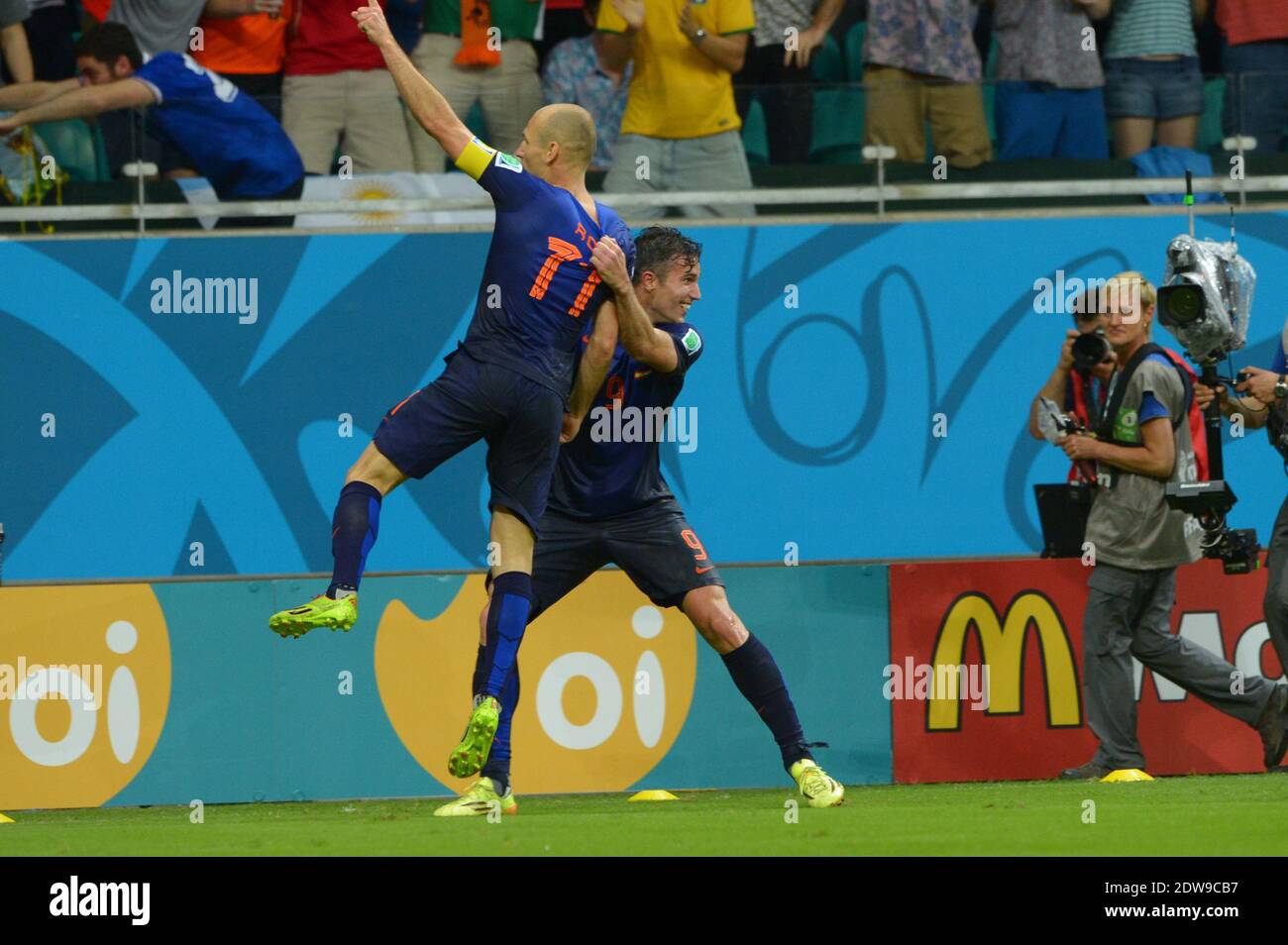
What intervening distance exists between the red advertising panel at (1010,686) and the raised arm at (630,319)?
258cm

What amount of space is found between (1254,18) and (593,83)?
4245mm

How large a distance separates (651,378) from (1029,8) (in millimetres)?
5598

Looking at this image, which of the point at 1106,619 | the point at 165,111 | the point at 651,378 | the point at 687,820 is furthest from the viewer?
the point at 165,111

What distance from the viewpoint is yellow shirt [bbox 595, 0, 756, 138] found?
11.6 metres

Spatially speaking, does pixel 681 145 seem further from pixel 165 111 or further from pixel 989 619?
pixel 989 619

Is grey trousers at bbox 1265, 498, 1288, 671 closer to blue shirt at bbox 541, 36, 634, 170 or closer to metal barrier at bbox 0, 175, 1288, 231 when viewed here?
metal barrier at bbox 0, 175, 1288, 231

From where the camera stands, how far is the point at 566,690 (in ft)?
30.0

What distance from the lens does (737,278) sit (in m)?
11.8

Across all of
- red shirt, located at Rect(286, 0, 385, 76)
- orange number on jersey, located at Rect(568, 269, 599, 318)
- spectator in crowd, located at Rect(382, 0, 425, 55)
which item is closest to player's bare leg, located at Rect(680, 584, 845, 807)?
orange number on jersey, located at Rect(568, 269, 599, 318)

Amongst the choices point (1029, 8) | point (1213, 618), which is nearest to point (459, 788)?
point (1213, 618)

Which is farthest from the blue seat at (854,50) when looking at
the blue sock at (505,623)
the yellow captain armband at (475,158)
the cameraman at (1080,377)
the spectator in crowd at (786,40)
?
the blue sock at (505,623)

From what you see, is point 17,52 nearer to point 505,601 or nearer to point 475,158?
point 475,158

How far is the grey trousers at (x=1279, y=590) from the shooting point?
837 cm

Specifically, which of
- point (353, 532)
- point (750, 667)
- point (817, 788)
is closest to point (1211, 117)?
point (750, 667)
